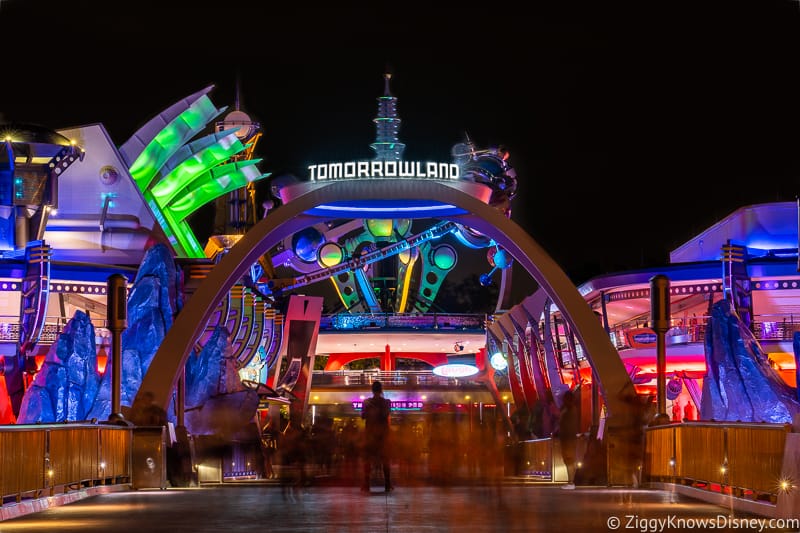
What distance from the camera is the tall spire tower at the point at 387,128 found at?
220 ft

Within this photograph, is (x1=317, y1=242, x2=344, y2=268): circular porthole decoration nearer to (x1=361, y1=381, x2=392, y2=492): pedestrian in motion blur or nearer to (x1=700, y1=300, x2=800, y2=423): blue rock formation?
(x1=700, y1=300, x2=800, y2=423): blue rock formation

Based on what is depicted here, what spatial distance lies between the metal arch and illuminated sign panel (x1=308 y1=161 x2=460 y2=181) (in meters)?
0.41

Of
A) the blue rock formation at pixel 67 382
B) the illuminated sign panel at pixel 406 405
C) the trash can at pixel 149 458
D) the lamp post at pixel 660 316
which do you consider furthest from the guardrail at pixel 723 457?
the illuminated sign panel at pixel 406 405

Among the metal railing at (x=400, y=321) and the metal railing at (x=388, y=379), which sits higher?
the metal railing at (x=400, y=321)

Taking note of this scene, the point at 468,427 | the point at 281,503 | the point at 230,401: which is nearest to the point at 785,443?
the point at 281,503

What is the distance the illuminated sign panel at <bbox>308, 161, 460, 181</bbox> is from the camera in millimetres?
37000

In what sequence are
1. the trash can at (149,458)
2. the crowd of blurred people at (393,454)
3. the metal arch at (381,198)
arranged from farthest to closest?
the metal arch at (381,198) < the trash can at (149,458) < the crowd of blurred people at (393,454)

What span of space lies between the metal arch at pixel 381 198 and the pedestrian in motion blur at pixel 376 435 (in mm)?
7810

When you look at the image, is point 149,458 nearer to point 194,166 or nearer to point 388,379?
point 194,166

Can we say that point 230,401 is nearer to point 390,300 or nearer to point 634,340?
point 634,340

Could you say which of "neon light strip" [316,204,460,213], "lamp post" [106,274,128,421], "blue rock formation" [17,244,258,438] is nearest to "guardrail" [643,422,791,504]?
"lamp post" [106,274,128,421]

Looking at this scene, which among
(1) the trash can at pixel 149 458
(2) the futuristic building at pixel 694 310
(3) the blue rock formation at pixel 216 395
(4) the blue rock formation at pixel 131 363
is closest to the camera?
(1) the trash can at pixel 149 458

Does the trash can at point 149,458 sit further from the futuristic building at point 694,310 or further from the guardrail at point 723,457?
the futuristic building at point 694,310

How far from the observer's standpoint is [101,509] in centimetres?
1614
